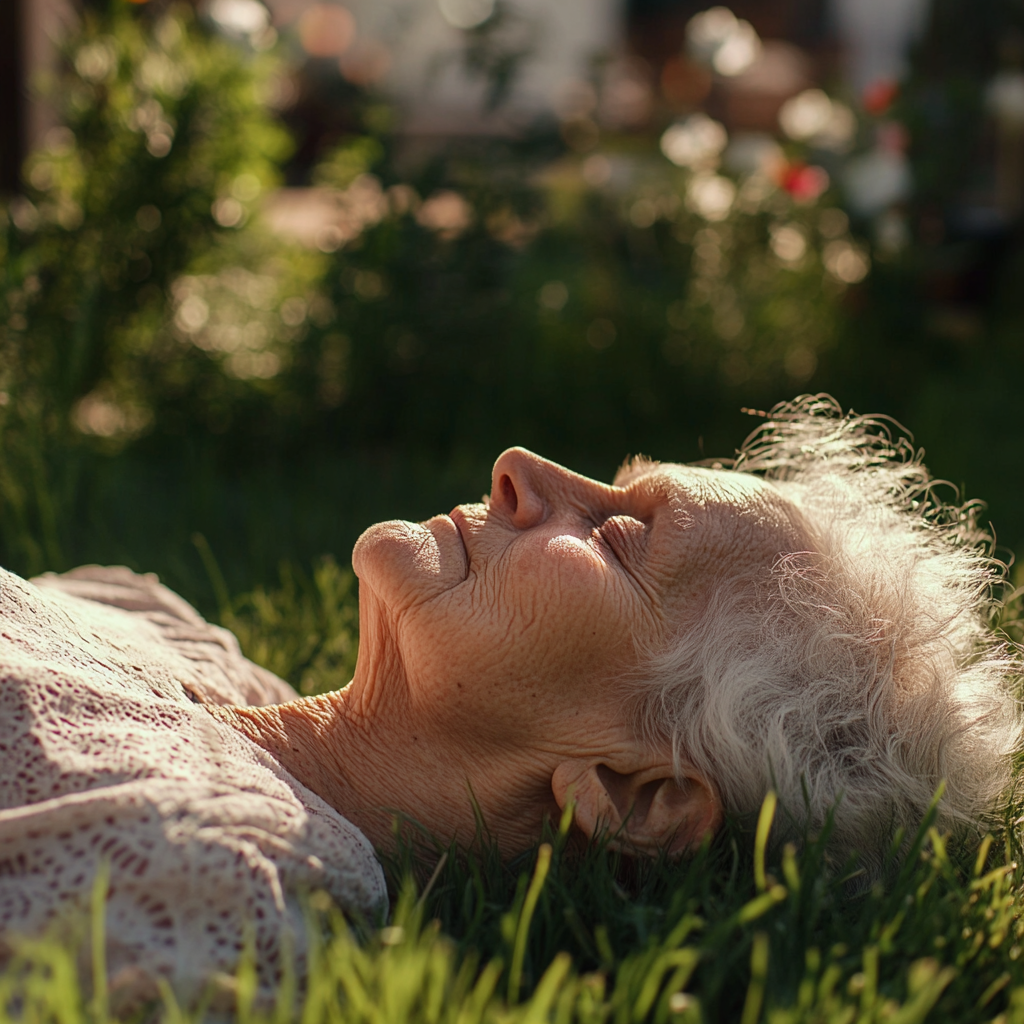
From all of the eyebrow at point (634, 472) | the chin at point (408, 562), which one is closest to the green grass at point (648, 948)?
the chin at point (408, 562)

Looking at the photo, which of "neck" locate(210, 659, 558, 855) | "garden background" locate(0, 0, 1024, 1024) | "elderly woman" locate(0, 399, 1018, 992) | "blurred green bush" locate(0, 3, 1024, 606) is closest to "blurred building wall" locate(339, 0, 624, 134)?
"garden background" locate(0, 0, 1024, 1024)

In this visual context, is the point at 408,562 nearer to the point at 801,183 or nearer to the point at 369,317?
the point at 369,317

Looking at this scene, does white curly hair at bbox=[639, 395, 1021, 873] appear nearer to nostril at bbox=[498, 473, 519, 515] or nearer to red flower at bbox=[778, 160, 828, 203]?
nostril at bbox=[498, 473, 519, 515]

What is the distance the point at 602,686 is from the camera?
64.4 inches

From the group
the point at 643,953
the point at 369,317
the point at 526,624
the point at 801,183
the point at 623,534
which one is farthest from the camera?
the point at 801,183

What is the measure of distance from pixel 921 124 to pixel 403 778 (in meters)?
4.97

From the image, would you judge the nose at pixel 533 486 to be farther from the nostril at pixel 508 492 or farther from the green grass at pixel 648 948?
the green grass at pixel 648 948

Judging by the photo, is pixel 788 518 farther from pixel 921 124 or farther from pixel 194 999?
pixel 921 124

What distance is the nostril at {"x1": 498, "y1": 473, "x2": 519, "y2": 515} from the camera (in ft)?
5.72

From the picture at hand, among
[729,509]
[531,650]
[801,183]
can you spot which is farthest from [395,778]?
[801,183]

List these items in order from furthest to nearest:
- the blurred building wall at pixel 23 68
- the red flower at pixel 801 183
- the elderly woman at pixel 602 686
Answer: the blurred building wall at pixel 23 68
the red flower at pixel 801 183
the elderly woman at pixel 602 686

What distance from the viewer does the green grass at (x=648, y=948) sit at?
117 cm

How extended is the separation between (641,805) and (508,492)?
504mm

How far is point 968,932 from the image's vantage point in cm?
146
